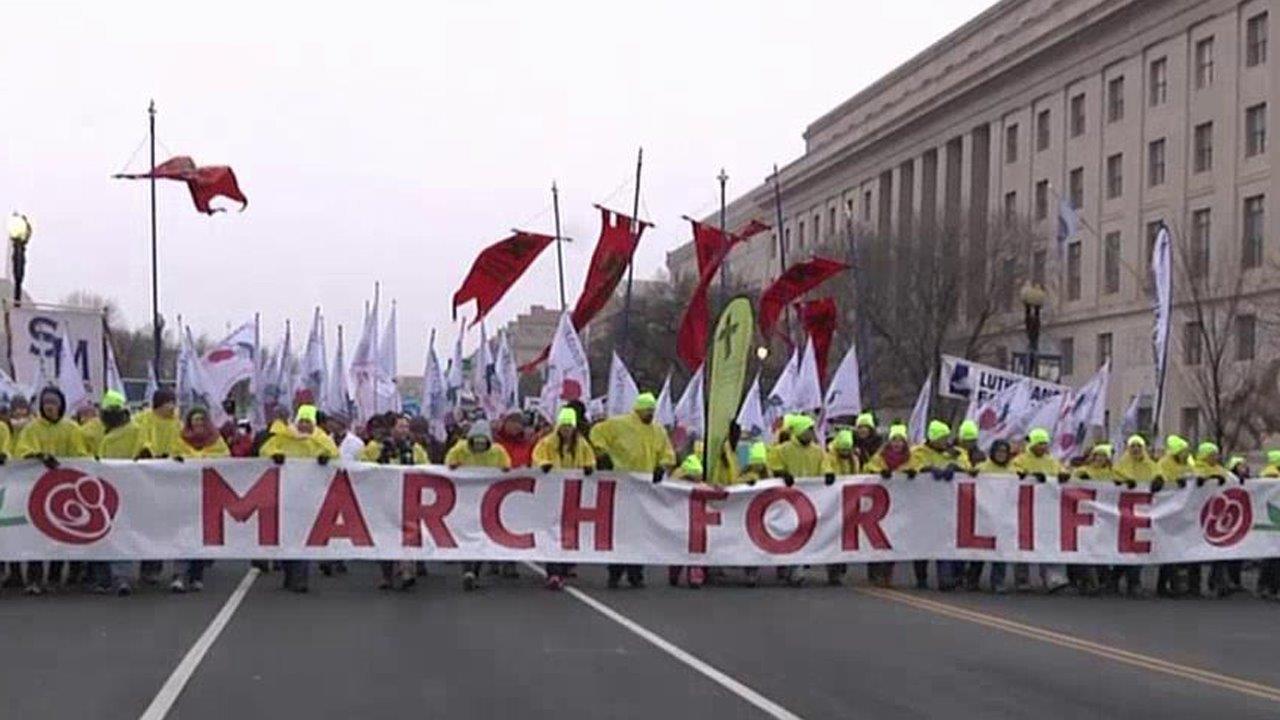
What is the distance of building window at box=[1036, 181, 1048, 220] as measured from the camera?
68.1 meters

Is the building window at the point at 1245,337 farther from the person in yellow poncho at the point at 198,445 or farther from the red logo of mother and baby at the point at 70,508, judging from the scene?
the red logo of mother and baby at the point at 70,508

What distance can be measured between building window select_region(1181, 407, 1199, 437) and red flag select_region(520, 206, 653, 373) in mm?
32186

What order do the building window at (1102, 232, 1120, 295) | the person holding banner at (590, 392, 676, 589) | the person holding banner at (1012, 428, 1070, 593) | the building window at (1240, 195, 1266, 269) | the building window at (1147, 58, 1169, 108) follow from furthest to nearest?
→ the building window at (1102, 232, 1120, 295) → the building window at (1147, 58, 1169, 108) → the building window at (1240, 195, 1266, 269) → the person holding banner at (1012, 428, 1070, 593) → the person holding banner at (590, 392, 676, 589)

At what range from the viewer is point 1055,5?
228 feet

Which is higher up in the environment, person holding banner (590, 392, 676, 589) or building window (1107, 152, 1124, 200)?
building window (1107, 152, 1124, 200)

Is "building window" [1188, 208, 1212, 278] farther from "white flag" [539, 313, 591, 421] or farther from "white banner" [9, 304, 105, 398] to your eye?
"white banner" [9, 304, 105, 398]

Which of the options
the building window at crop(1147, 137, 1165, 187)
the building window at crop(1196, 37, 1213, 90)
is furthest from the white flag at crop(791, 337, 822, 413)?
the building window at crop(1147, 137, 1165, 187)

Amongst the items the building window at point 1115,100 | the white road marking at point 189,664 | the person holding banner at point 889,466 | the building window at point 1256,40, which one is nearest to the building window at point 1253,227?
the building window at point 1256,40

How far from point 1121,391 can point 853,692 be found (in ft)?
181

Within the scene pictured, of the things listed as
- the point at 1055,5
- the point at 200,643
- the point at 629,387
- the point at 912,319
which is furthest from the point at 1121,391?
the point at 200,643

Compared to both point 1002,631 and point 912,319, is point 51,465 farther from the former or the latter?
point 912,319

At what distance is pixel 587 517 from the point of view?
1833cm

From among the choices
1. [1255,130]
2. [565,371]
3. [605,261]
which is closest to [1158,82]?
[1255,130]

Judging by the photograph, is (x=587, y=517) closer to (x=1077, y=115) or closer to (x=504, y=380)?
(x=504, y=380)
